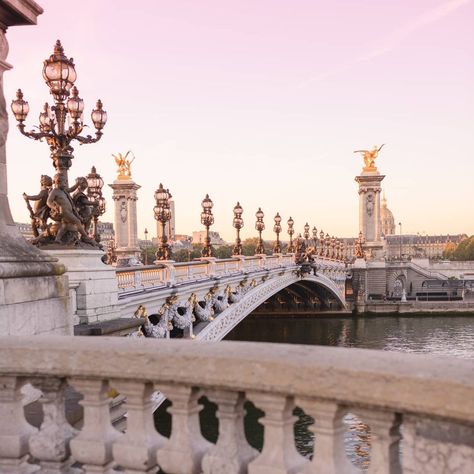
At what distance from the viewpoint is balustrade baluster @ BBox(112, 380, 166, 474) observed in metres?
3.26

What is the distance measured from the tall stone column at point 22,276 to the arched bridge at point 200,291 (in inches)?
299

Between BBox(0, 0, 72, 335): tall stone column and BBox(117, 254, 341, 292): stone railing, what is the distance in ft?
29.1

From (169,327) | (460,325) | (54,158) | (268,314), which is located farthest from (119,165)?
(54,158)

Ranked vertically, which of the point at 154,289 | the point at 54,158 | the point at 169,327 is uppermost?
the point at 54,158

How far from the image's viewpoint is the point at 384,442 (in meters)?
2.72

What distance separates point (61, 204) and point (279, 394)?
8988 mm

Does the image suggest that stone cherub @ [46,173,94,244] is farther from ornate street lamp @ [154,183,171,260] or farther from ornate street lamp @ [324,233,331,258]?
ornate street lamp @ [324,233,331,258]

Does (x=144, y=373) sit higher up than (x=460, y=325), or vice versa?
(x=144, y=373)

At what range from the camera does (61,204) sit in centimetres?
1116

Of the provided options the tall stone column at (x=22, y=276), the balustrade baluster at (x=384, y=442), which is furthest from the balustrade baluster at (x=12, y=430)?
the balustrade baluster at (x=384, y=442)

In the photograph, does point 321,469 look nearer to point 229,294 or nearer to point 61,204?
point 61,204

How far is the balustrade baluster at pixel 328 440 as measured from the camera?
111 inches

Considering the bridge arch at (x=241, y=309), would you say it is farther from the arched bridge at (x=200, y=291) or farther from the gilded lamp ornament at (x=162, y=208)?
the gilded lamp ornament at (x=162, y=208)

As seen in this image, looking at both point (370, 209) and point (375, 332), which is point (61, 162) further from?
point (370, 209)
